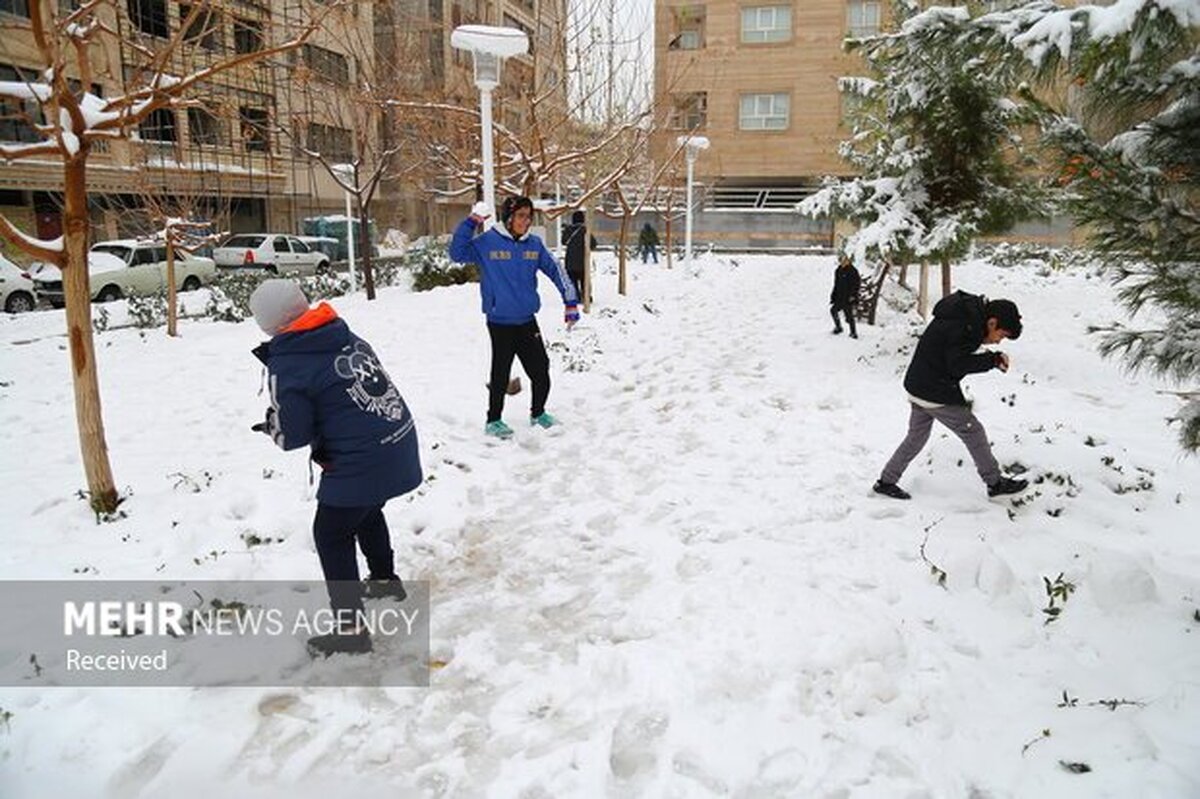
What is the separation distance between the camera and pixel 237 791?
265 cm

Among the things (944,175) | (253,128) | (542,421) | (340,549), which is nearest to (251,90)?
(253,128)

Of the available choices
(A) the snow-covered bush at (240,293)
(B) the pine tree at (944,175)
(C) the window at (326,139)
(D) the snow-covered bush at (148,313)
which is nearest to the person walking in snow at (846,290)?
(B) the pine tree at (944,175)

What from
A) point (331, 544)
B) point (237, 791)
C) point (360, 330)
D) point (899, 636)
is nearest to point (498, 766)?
point (237, 791)

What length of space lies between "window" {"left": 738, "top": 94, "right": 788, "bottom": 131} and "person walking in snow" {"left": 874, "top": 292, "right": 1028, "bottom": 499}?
35603mm

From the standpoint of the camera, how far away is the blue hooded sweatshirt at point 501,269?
20.9 ft

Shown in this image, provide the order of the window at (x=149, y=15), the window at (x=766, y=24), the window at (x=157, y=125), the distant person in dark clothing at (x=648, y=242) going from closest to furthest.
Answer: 1. the window at (x=149, y=15)
2. the window at (x=157, y=125)
3. the distant person in dark clothing at (x=648, y=242)
4. the window at (x=766, y=24)

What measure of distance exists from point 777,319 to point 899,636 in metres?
10.7

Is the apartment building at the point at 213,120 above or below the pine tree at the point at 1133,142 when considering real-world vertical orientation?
above

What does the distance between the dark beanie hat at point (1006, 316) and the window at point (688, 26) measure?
3374 cm

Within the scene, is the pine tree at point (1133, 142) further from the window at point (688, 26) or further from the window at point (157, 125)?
the window at point (688, 26)

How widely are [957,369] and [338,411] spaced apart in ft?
12.0

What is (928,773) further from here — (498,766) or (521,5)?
(521,5)

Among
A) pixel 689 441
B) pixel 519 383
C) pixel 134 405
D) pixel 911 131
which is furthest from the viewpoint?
pixel 911 131

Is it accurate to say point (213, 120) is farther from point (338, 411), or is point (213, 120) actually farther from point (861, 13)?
point (861, 13)
